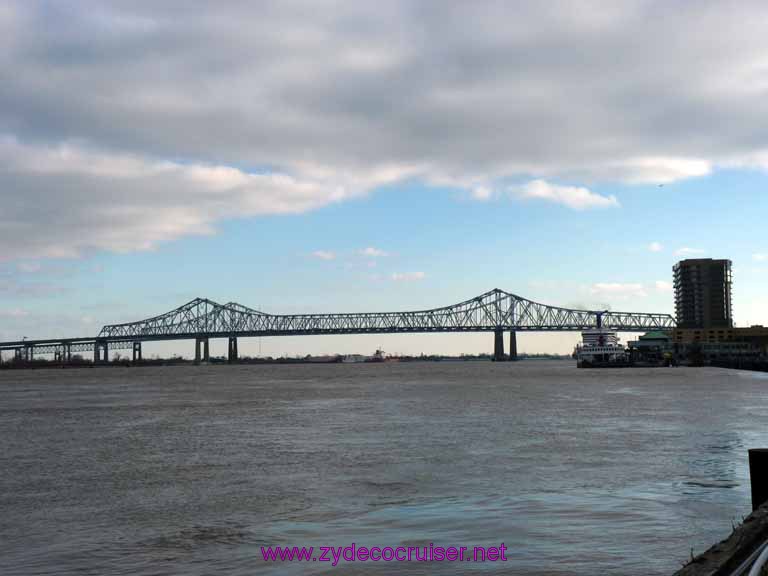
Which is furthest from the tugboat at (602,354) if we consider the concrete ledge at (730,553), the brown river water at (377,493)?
the concrete ledge at (730,553)

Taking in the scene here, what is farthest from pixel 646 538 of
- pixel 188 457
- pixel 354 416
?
pixel 354 416

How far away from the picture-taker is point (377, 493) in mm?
20078

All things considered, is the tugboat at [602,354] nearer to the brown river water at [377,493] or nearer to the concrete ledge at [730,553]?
the brown river water at [377,493]

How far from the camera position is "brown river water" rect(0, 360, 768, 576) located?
14.3 meters

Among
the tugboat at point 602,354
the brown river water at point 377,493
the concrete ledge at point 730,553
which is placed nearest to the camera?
the concrete ledge at point 730,553

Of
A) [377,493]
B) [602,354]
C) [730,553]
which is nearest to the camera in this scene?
[730,553]

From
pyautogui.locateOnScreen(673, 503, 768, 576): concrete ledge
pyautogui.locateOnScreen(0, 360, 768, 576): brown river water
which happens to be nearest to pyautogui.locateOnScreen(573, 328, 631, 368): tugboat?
pyautogui.locateOnScreen(0, 360, 768, 576): brown river water

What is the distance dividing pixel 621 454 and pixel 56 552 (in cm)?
1815

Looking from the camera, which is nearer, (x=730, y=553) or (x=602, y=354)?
(x=730, y=553)

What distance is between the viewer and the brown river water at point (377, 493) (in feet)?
46.9

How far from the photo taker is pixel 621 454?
2655 centimetres

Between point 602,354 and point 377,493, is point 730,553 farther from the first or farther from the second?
point 602,354

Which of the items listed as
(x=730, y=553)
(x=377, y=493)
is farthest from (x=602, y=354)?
(x=730, y=553)

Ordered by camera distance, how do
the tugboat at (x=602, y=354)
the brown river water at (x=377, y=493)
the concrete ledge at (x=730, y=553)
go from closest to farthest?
the concrete ledge at (x=730, y=553), the brown river water at (x=377, y=493), the tugboat at (x=602, y=354)
